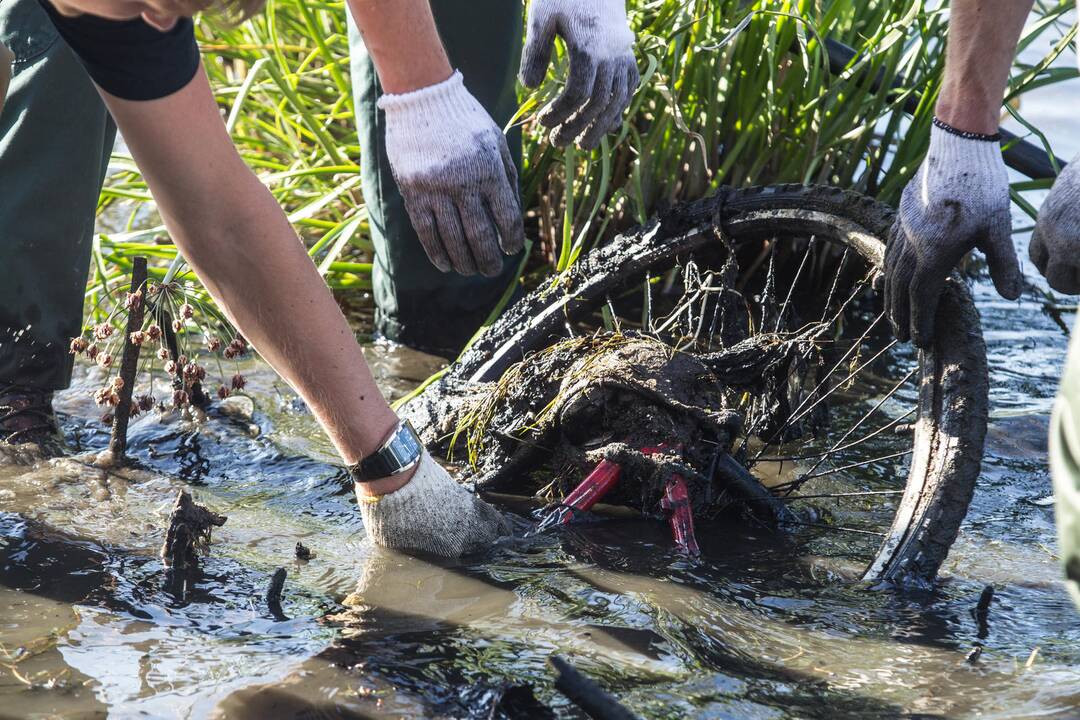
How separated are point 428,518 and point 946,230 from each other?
1047 millimetres

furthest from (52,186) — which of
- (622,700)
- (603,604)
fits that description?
(622,700)

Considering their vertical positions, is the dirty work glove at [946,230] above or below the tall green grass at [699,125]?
below

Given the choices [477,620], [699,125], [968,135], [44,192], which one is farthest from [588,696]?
[699,125]

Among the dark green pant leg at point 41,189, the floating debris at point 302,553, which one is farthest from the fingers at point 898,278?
the dark green pant leg at point 41,189

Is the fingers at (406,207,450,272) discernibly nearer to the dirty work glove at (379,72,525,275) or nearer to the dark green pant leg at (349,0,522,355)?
the dirty work glove at (379,72,525,275)

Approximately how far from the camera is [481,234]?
2.07 meters

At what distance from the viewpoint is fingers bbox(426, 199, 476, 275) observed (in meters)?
2.04

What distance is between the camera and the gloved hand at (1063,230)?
186cm

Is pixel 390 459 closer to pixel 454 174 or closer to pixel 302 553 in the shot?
pixel 302 553

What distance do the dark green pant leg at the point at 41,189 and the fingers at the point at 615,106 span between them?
1151 mm

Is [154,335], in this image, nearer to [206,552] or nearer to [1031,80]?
[206,552]

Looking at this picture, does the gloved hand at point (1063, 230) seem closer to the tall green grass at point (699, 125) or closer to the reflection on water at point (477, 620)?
the reflection on water at point (477, 620)

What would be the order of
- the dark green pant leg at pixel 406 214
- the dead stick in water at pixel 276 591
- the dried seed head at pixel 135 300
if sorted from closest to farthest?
the dead stick in water at pixel 276 591, the dried seed head at pixel 135 300, the dark green pant leg at pixel 406 214

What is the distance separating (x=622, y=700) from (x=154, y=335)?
1.30 m
